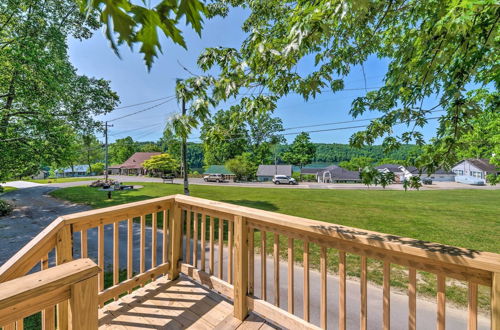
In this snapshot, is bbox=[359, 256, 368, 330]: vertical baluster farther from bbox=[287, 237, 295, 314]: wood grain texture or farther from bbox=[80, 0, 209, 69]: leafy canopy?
bbox=[80, 0, 209, 69]: leafy canopy

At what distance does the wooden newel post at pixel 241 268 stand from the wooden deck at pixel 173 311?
0.09 meters

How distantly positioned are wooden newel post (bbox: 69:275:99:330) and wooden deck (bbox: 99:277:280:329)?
129 cm

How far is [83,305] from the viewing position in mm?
768

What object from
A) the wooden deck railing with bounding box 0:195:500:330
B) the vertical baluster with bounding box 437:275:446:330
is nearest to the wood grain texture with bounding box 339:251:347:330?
the wooden deck railing with bounding box 0:195:500:330

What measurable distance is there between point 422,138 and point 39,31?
1097cm

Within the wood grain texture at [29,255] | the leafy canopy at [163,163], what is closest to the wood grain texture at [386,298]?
the wood grain texture at [29,255]

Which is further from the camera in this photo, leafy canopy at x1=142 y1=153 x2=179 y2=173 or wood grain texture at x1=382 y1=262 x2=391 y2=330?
leafy canopy at x1=142 y1=153 x2=179 y2=173

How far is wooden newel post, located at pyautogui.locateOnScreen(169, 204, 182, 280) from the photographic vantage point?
8.07ft

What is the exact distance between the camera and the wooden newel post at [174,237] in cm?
246

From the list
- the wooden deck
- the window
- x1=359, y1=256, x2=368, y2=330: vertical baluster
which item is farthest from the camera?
the window

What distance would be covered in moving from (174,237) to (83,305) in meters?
1.75

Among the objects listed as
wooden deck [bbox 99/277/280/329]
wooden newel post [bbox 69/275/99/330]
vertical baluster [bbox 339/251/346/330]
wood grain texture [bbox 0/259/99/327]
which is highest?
wood grain texture [bbox 0/259/99/327]

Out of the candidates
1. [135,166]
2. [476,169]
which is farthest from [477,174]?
[135,166]

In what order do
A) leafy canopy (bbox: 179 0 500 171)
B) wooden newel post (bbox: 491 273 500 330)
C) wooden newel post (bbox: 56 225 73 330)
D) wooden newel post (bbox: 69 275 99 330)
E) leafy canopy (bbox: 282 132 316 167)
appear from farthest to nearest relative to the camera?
leafy canopy (bbox: 282 132 316 167)
wooden newel post (bbox: 56 225 73 330)
leafy canopy (bbox: 179 0 500 171)
wooden newel post (bbox: 491 273 500 330)
wooden newel post (bbox: 69 275 99 330)
